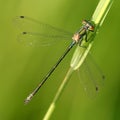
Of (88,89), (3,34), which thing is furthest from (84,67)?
(3,34)

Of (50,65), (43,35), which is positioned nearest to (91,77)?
(50,65)

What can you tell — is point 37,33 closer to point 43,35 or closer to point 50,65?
point 43,35

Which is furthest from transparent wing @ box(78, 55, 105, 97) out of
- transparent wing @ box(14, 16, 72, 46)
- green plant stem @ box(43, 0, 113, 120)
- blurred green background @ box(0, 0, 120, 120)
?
green plant stem @ box(43, 0, 113, 120)

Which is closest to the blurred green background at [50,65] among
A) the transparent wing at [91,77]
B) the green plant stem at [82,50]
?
the transparent wing at [91,77]

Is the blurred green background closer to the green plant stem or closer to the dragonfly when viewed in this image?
the dragonfly

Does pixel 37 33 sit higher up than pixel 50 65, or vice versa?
pixel 37 33

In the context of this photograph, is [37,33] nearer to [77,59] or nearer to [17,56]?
[17,56]
